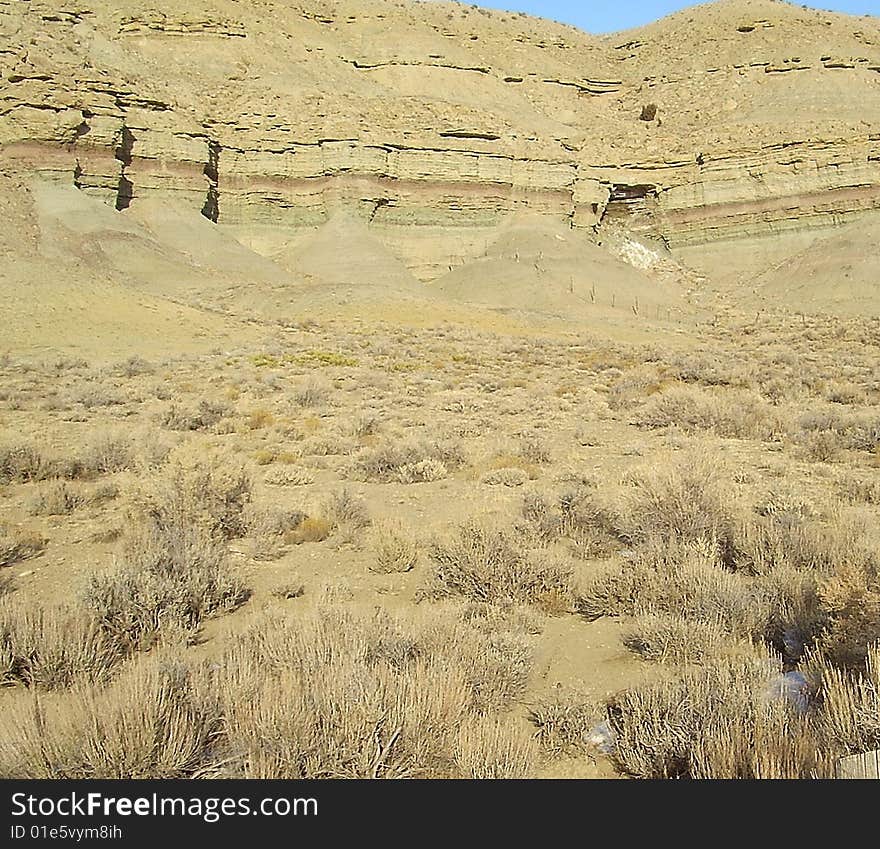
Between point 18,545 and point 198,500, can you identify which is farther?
point 198,500

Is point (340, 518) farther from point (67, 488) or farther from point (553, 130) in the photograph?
point (553, 130)

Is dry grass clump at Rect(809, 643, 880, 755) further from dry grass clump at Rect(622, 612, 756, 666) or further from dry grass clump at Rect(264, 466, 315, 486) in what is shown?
dry grass clump at Rect(264, 466, 315, 486)

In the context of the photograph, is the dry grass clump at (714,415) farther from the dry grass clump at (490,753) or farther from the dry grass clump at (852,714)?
the dry grass clump at (490,753)

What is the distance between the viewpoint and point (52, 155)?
120 feet

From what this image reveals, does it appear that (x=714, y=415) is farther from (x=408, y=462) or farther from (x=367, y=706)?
(x=367, y=706)

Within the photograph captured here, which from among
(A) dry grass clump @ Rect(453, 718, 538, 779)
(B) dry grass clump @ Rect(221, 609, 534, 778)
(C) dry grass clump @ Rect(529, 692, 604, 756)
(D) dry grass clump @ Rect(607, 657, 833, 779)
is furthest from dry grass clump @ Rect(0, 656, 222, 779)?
(D) dry grass clump @ Rect(607, 657, 833, 779)

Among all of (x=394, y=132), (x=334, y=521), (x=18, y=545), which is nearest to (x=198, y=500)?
(x=334, y=521)

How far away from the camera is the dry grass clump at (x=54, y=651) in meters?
3.83

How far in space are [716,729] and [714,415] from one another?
9.84m

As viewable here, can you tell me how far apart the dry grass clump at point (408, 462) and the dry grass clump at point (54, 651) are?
507 cm

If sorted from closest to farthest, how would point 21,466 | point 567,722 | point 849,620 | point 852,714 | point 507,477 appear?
1. point 852,714
2. point 567,722
3. point 849,620
4. point 507,477
5. point 21,466

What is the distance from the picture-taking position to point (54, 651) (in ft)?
12.9

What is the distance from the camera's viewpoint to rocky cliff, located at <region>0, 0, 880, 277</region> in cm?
3959

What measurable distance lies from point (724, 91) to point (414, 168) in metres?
34.5
